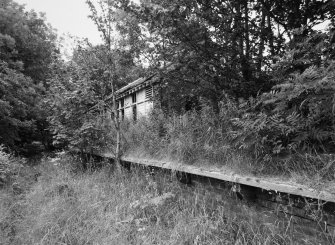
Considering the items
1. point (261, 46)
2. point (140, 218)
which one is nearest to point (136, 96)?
point (261, 46)

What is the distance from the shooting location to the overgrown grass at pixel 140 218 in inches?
122

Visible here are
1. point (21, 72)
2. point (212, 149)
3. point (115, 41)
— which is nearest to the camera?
point (212, 149)

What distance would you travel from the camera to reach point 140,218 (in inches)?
150

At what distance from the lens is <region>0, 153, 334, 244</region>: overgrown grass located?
3.09 meters

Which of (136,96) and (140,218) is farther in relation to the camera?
(136,96)

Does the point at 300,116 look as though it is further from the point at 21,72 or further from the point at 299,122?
the point at 21,72

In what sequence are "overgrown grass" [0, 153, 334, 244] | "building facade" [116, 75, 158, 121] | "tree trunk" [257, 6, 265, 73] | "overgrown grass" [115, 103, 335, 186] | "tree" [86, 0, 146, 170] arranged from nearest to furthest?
"overgrown grass" [115, 103, 335, 186]
"overgrown grass" [0, 153, 334, 244]
"tree trunk" [257, 6, 265, 73]
"tree" [86, 0, 146, 170]
"building facade" [116, 75, 158, 121]

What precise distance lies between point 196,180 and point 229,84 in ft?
6.17

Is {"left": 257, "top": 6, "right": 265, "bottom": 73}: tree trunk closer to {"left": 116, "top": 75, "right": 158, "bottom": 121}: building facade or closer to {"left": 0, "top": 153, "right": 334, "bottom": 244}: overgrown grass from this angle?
{"left": 0, "top": 153, "right": 334, "bottom": 244}: overgrown grass

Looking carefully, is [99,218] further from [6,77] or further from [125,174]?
[6,77]

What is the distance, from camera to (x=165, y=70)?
514 centimetres

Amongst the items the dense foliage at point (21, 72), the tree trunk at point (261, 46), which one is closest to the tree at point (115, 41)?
the tree trunk at point (261, 46)

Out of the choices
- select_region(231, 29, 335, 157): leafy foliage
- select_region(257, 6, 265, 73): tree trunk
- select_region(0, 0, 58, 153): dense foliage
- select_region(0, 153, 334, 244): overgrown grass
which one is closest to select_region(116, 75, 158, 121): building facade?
select_region(0, 0, 58, 153): dense foliage

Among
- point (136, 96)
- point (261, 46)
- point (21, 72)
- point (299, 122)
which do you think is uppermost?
point (21, 72)
